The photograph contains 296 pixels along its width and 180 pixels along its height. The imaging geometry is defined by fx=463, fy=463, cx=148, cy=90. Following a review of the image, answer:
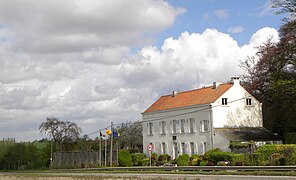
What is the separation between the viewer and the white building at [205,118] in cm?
6169

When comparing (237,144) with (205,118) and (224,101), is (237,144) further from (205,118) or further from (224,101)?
(224,101)

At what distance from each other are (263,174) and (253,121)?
118ft

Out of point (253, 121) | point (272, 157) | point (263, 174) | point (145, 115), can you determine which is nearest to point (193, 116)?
point (253, 121)

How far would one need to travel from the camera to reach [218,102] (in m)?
62.2

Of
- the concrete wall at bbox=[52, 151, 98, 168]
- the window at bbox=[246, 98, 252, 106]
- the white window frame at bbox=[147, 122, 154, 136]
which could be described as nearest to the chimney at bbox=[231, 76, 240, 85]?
the window at bbox=[246, 98, 252, 106]

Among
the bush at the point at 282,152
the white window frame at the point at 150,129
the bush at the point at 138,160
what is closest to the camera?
the bush at the point at 282,152

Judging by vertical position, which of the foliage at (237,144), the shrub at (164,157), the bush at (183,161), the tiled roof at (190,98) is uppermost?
the tiled roof at (190,98)

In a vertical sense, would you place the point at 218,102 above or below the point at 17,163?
above

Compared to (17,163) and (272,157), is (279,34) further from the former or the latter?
(17,163)

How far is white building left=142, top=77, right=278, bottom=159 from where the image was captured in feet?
202

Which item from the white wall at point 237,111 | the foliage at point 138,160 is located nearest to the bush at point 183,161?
the foliage at point 138,160

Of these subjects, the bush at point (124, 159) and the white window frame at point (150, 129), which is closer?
the bush at point (124, 159)

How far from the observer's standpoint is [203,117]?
62969mm

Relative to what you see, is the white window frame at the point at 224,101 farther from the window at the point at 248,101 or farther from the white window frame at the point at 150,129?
the white window frame at the point at 150,129
